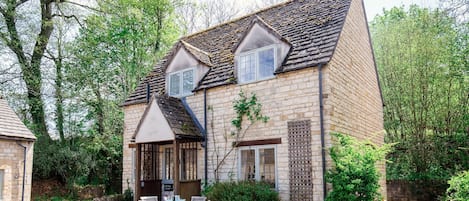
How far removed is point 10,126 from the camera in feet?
50.4

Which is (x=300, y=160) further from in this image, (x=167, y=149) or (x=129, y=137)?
(x=129, y=137)

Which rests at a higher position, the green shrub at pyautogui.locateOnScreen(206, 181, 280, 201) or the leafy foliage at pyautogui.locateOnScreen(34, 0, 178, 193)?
the leafy foliage at pyautogui.locateOnScreen(34, 0, 178, 193)

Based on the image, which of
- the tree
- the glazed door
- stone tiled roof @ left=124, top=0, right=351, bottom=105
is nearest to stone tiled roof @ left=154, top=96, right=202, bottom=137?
stone tiled roof @ left=124, top=0, right=351, bottom=105

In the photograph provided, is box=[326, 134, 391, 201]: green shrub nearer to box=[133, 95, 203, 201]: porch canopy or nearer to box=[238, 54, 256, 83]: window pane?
box=[238, 54, 256, 83]: window pane

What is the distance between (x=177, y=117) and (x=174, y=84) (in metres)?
2.28

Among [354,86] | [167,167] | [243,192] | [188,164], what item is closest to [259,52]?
[354,86]

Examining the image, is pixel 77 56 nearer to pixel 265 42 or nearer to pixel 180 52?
pixel 180 52

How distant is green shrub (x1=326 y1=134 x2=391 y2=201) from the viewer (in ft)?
30.3

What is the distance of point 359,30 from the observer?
1357 cm

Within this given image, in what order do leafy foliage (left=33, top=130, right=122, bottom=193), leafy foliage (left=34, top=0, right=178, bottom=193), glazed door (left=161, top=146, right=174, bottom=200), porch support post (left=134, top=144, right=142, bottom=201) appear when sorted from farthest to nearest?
1. leafy foliage (left=34, top=0, right=178, bottom=193)
2. leafy foliage (left=33, top=130, right=122, bottom=193)
3. glazed door (left=161, top=146, right=174, bottom=200)
4. porch support post (left=134, top=144, right=142, bottom=201)

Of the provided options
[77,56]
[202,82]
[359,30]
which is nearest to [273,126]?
[202,82]

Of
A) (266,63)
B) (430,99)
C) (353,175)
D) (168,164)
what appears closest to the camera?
(353,175)

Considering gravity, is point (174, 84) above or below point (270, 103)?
above

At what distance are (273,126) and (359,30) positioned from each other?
5.03 m
